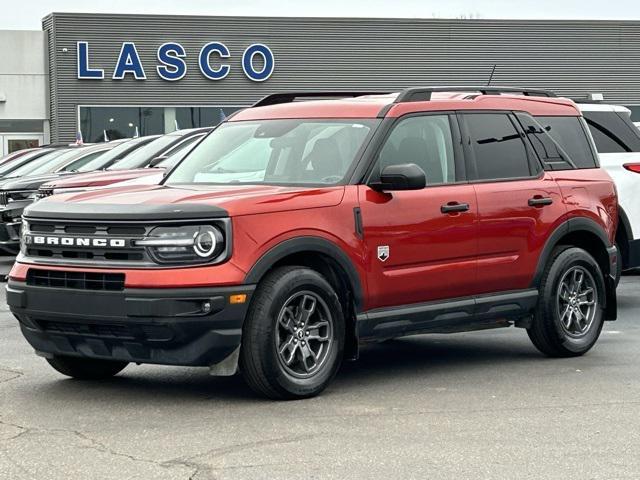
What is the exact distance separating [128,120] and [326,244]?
33938 mm

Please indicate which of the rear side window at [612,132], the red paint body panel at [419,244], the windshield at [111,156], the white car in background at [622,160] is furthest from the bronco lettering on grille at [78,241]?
the windshield at [111,156]

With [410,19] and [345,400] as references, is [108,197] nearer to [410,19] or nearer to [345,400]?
[345,400]

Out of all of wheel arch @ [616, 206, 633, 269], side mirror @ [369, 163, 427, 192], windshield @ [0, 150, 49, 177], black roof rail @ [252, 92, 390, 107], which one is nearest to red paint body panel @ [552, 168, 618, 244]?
black roof rail @ [252, 92, 390, 107]

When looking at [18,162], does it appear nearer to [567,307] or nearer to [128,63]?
[567,307]

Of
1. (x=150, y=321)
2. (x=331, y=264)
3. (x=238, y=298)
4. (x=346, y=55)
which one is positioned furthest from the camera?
(x=346, y=55)

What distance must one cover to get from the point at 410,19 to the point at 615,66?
755 cm

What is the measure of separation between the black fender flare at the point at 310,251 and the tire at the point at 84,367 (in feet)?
4.28

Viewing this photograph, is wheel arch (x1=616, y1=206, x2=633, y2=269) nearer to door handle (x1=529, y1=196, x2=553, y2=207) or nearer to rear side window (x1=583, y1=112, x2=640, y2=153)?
rear side window (x1=583, y1=112, x2=640, y2=153)

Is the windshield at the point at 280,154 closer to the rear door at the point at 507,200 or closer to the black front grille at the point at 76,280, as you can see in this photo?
the rear door at the point at 507,200

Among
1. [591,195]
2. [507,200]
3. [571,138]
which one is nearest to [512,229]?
[507,200]

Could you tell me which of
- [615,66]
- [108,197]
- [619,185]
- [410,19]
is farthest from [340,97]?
[615,66]

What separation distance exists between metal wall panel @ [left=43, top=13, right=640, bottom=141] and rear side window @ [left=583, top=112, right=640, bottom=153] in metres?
28.9

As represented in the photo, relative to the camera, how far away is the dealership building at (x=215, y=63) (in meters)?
40.3

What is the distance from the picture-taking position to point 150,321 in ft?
22.9
